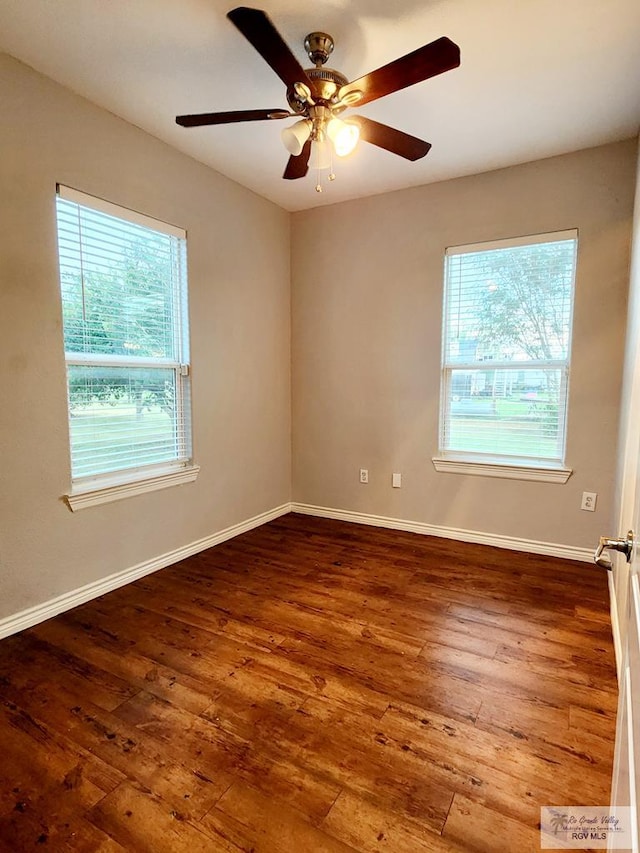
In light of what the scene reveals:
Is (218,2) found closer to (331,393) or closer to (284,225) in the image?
(284,225)

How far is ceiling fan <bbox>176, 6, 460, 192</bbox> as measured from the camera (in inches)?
57.8

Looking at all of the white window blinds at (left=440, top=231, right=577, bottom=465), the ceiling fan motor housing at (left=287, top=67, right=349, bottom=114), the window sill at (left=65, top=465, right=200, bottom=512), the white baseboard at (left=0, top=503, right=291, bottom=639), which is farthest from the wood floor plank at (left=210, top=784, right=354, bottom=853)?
the white window blinds at (left=440, top=231, right=577, bottom=465)

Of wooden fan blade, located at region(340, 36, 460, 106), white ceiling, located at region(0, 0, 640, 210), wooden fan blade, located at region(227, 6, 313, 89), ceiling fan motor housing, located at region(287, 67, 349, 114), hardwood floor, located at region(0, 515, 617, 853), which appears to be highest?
white ceiling, located at region(0, 0, 640, 210)

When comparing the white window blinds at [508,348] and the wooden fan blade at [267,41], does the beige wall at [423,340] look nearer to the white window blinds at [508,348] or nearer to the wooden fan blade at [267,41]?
the white window blinds at [508,348]

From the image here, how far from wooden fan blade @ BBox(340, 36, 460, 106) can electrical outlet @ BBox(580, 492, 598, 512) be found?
2.63 meters

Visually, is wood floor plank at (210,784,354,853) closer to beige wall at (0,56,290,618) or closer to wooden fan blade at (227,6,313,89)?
beige wall at (0,56,290,618)

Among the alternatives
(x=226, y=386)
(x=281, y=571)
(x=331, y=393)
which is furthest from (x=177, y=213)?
(x=281, y=571)

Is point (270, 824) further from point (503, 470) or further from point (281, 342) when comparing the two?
point (281, 342)

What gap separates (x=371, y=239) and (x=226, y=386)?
1.69 metres

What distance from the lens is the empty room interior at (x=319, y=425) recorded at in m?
1.39

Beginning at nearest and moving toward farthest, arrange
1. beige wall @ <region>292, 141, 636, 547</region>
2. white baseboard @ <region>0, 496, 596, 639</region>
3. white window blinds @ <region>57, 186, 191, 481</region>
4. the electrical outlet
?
white baseboard @ <region>0, 496, 596, 639</region> → white window blinds @ <region>57, 186, 191, 481</region> → beige wall @ <region>292, 141, 636, 547</region> → the electrical outlet

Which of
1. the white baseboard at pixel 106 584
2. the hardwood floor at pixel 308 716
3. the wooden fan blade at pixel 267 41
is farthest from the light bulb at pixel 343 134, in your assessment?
the white baseboard at pixel 106 584

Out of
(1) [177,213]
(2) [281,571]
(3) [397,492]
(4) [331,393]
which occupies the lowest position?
(2) [281,571]

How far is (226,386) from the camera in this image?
3373 mm
